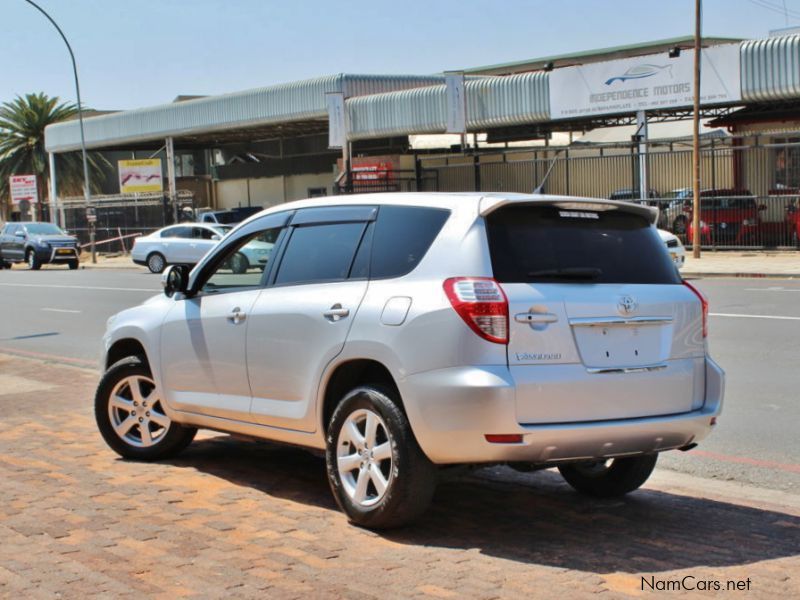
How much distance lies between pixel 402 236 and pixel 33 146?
206ft

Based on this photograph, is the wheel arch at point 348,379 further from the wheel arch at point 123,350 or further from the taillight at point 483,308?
the wheel arch at point 123,350

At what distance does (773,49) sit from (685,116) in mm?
6087

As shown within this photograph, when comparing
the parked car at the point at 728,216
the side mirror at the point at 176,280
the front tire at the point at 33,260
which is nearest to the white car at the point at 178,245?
the front tire at the point at 33,260

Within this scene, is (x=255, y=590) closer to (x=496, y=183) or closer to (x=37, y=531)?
(x=37, y=531)

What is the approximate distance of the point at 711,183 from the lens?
107 ft

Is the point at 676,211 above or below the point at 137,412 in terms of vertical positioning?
above

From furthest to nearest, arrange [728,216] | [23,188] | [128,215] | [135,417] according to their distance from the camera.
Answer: [23,188] < [128,215] < [728,216] < [135,417]

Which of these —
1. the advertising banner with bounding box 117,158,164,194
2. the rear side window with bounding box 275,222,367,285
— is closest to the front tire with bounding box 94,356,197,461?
the rear side window with bounding box 275,222,367,285

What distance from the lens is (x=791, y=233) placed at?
95.5 ft

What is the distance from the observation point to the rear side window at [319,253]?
20.2 ft

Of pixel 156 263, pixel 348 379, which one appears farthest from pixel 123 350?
pixel 156 263

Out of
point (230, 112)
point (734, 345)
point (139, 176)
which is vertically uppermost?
point (230, 112)

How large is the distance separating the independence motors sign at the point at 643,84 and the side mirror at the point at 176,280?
1035 inches

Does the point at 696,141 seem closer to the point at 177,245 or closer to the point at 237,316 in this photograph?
the point at 177,245
